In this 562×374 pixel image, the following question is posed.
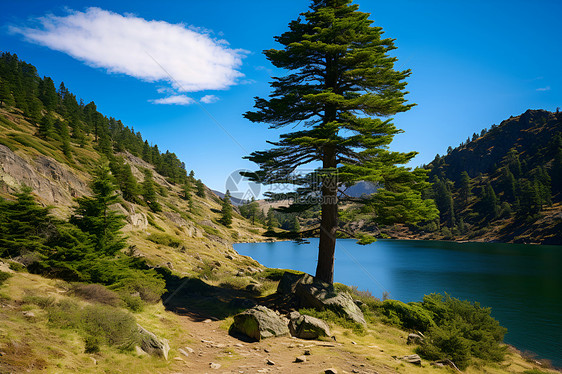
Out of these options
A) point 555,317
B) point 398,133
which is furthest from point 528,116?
point 398,133

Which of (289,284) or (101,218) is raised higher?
(101,218)

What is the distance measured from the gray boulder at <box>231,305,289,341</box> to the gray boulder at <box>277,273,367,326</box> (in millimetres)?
2169

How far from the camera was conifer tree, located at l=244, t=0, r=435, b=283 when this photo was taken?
12414mm

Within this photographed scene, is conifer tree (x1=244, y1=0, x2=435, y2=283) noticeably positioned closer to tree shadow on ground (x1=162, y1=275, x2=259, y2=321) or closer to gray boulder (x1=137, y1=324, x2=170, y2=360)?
tree shadow on ground (x1=162, y1=275, x2=259, y2=321)

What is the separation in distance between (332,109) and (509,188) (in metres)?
167

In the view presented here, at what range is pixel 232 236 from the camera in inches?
3649

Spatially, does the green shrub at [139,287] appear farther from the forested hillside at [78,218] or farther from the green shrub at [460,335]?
the green shrub at [460,335]

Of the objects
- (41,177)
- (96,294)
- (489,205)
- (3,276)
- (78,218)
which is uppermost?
(489,205)

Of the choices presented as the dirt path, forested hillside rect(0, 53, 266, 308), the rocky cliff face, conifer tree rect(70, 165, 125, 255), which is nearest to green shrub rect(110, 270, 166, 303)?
forested hillside rect(0, 53, 266, 308)

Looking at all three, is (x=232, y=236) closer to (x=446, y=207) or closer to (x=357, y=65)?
(x=357, y=65)

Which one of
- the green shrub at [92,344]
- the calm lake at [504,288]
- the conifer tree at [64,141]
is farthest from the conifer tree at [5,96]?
the green shrub at [92,344]

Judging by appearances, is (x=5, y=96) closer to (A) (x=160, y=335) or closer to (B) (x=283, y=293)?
(B) (x=283, y=293)

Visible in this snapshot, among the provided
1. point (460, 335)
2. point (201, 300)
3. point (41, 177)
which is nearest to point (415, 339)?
point (460, 335)

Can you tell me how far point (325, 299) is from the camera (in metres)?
11.2
